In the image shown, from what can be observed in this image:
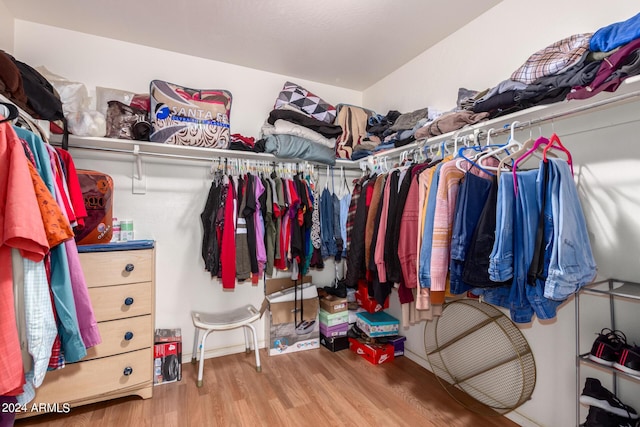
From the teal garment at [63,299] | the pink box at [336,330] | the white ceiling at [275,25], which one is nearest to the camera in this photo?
the teal garment at [63,299]

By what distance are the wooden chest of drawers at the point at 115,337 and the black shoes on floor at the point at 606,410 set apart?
7.66 ft

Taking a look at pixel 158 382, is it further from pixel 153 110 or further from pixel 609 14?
pixel 609 14

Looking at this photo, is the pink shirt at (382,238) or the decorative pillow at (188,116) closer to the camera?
the pink shirt at (382,238)

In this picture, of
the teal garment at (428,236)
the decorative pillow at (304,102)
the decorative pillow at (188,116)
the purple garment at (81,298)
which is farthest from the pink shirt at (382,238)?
the purple garment at (81,298)

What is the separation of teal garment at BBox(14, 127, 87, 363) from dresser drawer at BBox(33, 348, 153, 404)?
→ 932mm

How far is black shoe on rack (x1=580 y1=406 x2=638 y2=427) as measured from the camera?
126cm

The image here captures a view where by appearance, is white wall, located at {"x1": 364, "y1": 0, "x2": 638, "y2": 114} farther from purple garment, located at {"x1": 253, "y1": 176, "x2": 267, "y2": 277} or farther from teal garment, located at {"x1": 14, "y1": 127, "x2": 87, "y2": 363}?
teal garment, located at {"x1": 14, "y1": 127, "x2": 87, "y2": 363}

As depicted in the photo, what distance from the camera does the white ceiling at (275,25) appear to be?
6.35ft

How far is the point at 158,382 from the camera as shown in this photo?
2164mm

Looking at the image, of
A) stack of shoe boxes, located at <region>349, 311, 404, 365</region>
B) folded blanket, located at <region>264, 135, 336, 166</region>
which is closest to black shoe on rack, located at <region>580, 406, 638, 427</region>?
stack of shoe boxes, located at <region>349, 311, 404, 365</region>

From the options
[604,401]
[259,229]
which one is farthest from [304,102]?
[604,401]

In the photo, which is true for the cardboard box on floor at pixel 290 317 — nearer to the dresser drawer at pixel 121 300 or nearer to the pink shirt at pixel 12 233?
the dresser drawer at pixel 121 300

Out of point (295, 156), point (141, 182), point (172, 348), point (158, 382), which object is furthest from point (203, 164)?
point (158, 382)

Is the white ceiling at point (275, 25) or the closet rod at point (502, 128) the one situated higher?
the white ceiling at point (275, 25)
